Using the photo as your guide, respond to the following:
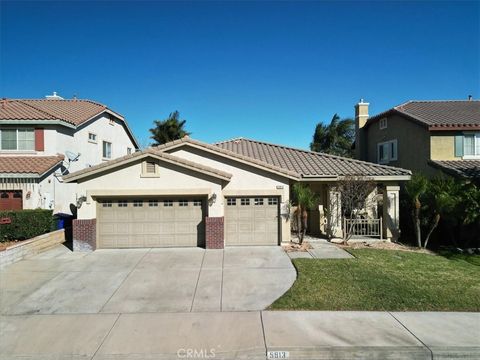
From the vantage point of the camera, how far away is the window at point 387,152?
20409 millimetres

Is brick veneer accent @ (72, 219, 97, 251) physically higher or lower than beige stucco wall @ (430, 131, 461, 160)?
lower

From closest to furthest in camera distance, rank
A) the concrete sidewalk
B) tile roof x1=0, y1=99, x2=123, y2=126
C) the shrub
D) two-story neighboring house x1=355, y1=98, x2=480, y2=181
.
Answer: the concrete sidewalk, the shrub, two-story neighboring house x1=355, y1=98, x2=480, y2=181, tile roof x1=0, y1=99, x2=123, y2=126

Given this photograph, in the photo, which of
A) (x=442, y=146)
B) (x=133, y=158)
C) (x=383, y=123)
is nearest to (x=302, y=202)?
(x=133, y=158)

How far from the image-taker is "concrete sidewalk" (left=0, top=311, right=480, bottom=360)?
5.37m

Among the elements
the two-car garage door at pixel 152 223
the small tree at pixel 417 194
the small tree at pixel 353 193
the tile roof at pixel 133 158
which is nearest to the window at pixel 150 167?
the tile roof at pixel 133 158

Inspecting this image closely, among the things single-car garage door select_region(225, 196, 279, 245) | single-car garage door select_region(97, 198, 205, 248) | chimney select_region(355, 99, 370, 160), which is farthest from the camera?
chimney select_region(355, 99, 370, 160)

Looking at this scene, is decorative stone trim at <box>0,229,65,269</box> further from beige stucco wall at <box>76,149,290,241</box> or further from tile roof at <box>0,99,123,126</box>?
tile roof at <box>0,99,123,126</box>

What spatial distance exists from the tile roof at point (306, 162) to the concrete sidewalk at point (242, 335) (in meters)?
7.44

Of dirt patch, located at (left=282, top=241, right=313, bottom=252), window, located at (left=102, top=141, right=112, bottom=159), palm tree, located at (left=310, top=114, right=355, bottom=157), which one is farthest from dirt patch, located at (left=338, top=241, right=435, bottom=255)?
palm tree, located at (left=310, top=114, right=355, bottom=157)

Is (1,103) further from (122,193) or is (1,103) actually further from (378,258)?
(378,258)

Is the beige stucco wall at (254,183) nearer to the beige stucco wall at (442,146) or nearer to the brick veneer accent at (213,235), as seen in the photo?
the brick veneer accent at (213,235)

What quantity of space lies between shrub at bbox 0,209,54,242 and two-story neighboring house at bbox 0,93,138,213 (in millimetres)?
2949

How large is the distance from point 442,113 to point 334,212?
1063 cm

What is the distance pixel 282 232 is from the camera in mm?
12531
